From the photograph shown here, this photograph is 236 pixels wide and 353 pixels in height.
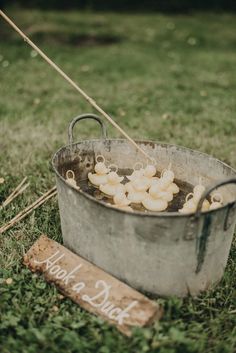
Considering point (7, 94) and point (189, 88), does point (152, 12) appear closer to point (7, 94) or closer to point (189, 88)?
point (189, 88)

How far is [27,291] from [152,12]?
13441 mm

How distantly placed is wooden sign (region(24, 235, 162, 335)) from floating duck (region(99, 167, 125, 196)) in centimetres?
51

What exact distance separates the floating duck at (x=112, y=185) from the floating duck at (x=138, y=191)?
7 centimetres

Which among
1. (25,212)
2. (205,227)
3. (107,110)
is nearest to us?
(205,227)

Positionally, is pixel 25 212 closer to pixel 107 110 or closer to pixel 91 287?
pixel 91 287

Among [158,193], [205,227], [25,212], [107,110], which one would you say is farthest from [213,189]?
[107,110]

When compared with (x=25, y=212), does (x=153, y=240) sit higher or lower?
higher

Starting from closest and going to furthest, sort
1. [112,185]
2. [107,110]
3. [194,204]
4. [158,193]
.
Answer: [194,204]
[158,193]
[112,185]
[107,110]

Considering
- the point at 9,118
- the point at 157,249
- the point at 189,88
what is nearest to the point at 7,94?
the point at 9,118

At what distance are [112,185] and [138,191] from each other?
18 cm

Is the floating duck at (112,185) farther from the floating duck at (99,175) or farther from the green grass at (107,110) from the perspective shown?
the green grass at (107,110)

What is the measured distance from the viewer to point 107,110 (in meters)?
5.26

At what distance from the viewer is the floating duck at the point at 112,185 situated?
276 centimetres

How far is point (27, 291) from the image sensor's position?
235 centimetres
